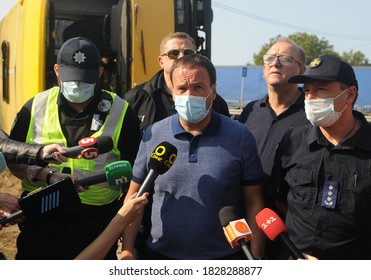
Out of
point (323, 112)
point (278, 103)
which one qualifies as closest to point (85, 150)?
point (323, 112)

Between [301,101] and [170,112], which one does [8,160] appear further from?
[301,101]

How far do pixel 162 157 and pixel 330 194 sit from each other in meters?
0.83

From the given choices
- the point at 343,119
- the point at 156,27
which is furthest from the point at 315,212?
the point at 156,27

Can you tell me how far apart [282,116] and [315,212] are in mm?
1200

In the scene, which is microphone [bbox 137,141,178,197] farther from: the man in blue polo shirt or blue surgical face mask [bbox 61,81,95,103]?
blue surgical face mask [bbox 61,81,95,103]

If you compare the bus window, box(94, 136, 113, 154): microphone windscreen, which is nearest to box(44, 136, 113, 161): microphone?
box(94, 136, 113, 154): microphone windscreen

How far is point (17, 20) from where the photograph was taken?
789 centimetres

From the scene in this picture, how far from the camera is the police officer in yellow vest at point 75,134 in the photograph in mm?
3381

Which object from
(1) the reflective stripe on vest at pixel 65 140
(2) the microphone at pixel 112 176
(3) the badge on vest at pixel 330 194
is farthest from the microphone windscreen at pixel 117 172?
(3) the badge on vest at pixel 330 194

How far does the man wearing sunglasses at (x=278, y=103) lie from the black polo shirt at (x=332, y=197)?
80 cm

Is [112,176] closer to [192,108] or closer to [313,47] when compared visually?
[192,108]

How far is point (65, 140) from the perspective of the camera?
3365 mm

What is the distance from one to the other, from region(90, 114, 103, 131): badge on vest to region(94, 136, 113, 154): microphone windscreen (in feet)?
0.84

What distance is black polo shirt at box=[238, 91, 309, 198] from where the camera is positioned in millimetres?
3775
